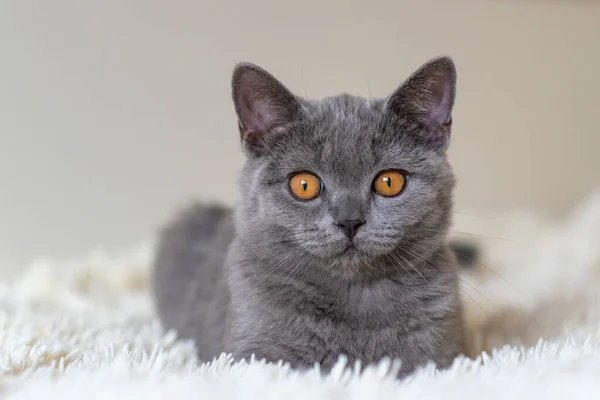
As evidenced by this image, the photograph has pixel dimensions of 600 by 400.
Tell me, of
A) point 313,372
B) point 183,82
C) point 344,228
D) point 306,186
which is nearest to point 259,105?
point 306,186

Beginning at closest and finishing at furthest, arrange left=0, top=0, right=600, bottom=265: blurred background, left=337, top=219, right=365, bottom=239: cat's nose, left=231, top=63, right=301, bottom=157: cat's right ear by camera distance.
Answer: left=337, top=219, right=365, bottom=239: cat's nose
left=231, top=63, right=301, bottom=157: cat's right ear
left=0, top=0, right=600, bottom=265: blurred background

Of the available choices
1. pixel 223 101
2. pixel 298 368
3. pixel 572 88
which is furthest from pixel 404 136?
pixel 572 88

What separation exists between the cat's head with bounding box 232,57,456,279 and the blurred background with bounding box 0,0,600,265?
3.46 feet

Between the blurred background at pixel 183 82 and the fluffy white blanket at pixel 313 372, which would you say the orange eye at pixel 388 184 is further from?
the blurred background at pixel 183 82

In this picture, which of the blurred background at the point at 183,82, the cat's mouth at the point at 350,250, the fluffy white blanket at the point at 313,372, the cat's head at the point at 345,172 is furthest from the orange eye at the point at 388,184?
the blurred background at the point at 183,82

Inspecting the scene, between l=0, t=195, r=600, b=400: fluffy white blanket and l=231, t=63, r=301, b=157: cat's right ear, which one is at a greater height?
l=231, t=63, r=301, b=157: cat's right ear

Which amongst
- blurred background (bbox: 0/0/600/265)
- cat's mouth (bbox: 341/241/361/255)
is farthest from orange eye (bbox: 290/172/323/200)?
blurred background (bbox: 0/0/600/265)

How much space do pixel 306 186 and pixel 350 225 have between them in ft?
0.37

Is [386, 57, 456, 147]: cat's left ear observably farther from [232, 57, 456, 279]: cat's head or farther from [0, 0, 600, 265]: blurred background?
[0, 0, 600, 265]: blurred background

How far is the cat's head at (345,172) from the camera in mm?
928

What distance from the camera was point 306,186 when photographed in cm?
97

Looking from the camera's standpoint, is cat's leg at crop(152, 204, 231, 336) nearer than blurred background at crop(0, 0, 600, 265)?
Yes

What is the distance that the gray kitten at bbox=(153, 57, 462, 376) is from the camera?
3.09 ft

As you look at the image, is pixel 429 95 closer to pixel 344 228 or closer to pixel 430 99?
pixel 430 99
